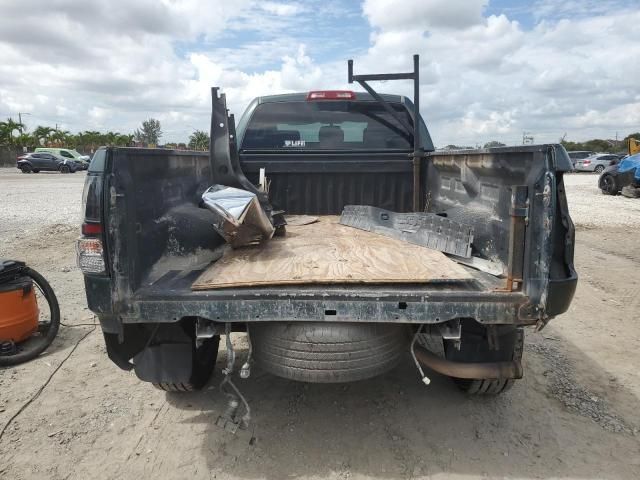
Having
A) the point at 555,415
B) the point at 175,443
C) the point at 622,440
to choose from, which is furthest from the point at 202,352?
the point at 622,440

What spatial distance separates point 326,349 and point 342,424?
0.87 meters

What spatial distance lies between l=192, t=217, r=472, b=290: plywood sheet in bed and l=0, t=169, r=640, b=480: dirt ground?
3.40ft

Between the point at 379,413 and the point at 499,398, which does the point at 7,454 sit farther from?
the point at 499,398

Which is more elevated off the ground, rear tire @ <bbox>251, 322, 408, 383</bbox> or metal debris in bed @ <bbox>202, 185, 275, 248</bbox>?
metal debris in bed @ <bbox>202, 185, 275, 248</bbox>

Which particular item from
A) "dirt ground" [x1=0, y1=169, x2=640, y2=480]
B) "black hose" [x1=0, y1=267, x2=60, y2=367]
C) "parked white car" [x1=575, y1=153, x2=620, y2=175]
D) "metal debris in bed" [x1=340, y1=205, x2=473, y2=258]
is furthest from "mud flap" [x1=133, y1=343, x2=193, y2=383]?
"parked white car" [x1=575, y1=153, x2=620, y2=175]

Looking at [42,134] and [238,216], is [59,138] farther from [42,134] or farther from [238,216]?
[238,216]

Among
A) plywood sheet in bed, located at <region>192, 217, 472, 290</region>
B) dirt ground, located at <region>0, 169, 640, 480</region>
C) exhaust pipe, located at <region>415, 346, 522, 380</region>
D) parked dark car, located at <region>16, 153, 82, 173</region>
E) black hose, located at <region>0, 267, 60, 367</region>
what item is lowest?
dirt ground, located at <region>0, 169, 640, 480</region>

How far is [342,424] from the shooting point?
10.3ft

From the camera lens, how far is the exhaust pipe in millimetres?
2757

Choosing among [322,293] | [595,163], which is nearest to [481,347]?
[322,293]

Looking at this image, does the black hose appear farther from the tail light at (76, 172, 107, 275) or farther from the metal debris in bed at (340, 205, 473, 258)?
the metal debris in bed at (340, 205, 473, 258)

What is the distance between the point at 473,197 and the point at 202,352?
83.9 inches

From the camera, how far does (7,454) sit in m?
2.87

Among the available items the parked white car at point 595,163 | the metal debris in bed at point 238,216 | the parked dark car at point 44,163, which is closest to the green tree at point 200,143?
the metal debris in bed at point 238,216
